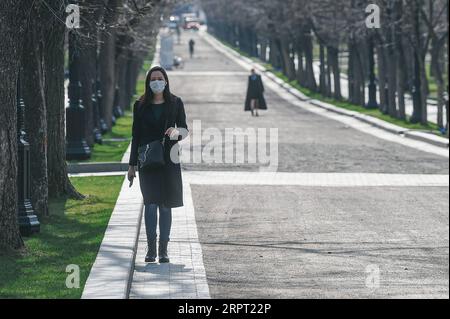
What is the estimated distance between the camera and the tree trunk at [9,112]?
1349 cm

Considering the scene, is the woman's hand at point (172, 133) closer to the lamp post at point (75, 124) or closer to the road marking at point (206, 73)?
the lamp post at point (75, 124)

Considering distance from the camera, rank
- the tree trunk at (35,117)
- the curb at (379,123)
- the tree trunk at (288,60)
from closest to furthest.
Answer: the tree trunk at (35,117) → the curb at (379,123) → the tree trunk at (288,60)

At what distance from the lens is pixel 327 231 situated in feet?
53.2

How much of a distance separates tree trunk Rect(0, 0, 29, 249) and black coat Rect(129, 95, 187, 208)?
1.26m

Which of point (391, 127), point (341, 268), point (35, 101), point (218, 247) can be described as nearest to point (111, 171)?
point (35, 101)

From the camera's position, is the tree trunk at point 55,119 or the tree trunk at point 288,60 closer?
the tree trunk at point 55,119

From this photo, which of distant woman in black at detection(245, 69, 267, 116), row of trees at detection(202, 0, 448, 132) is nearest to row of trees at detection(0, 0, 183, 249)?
row of trees at detection(202, 0, 448, 132)

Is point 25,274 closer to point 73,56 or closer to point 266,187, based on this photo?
point 266,187

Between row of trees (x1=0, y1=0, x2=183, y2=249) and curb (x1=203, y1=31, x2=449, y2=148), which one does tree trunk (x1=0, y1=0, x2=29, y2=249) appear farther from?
curb (x1=203, y1=31, x2=449, y2=148)

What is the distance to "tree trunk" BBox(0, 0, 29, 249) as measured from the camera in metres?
13.5

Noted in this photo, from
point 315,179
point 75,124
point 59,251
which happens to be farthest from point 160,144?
point 75,124

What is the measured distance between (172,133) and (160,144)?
0.17m

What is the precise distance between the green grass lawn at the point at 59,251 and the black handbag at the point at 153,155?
0.99 metres

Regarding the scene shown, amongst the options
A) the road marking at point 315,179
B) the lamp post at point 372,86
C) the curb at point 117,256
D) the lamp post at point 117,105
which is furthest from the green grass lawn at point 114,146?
the lamp post at point 372,86
